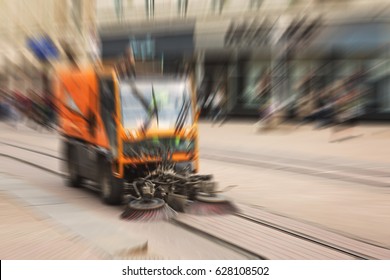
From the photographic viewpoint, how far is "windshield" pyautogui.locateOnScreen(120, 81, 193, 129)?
8.09 feet

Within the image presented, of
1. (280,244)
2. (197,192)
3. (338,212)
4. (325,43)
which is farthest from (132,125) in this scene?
(338,212)

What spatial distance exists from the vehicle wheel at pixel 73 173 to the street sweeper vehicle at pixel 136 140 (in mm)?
13

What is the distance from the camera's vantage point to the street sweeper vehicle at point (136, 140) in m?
2.29

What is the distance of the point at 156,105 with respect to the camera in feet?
8.99

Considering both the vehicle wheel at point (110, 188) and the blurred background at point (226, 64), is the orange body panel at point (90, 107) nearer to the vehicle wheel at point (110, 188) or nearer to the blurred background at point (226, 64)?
the blurred background at point (226, 64)

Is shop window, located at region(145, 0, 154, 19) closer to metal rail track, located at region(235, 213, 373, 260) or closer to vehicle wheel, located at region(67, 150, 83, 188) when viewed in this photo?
metal rail track, located at region(235, 213, 373, 260)

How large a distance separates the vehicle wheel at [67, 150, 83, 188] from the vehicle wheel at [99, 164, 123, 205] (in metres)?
0.74

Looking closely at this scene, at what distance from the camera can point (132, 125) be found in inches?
126

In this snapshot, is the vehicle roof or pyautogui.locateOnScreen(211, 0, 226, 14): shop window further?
the vehicle roof

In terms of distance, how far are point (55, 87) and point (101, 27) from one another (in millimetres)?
292

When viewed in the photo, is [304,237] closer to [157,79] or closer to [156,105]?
[156,105]

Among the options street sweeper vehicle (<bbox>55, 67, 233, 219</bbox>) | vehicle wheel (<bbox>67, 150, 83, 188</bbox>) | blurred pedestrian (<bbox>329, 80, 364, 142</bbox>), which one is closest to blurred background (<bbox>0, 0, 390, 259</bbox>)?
blurred pedestrian (<bbox>329, 80, 364, 142</bbox>)

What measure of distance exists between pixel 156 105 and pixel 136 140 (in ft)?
1.74

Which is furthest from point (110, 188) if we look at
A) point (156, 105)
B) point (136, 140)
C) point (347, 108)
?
point (347, 108)
